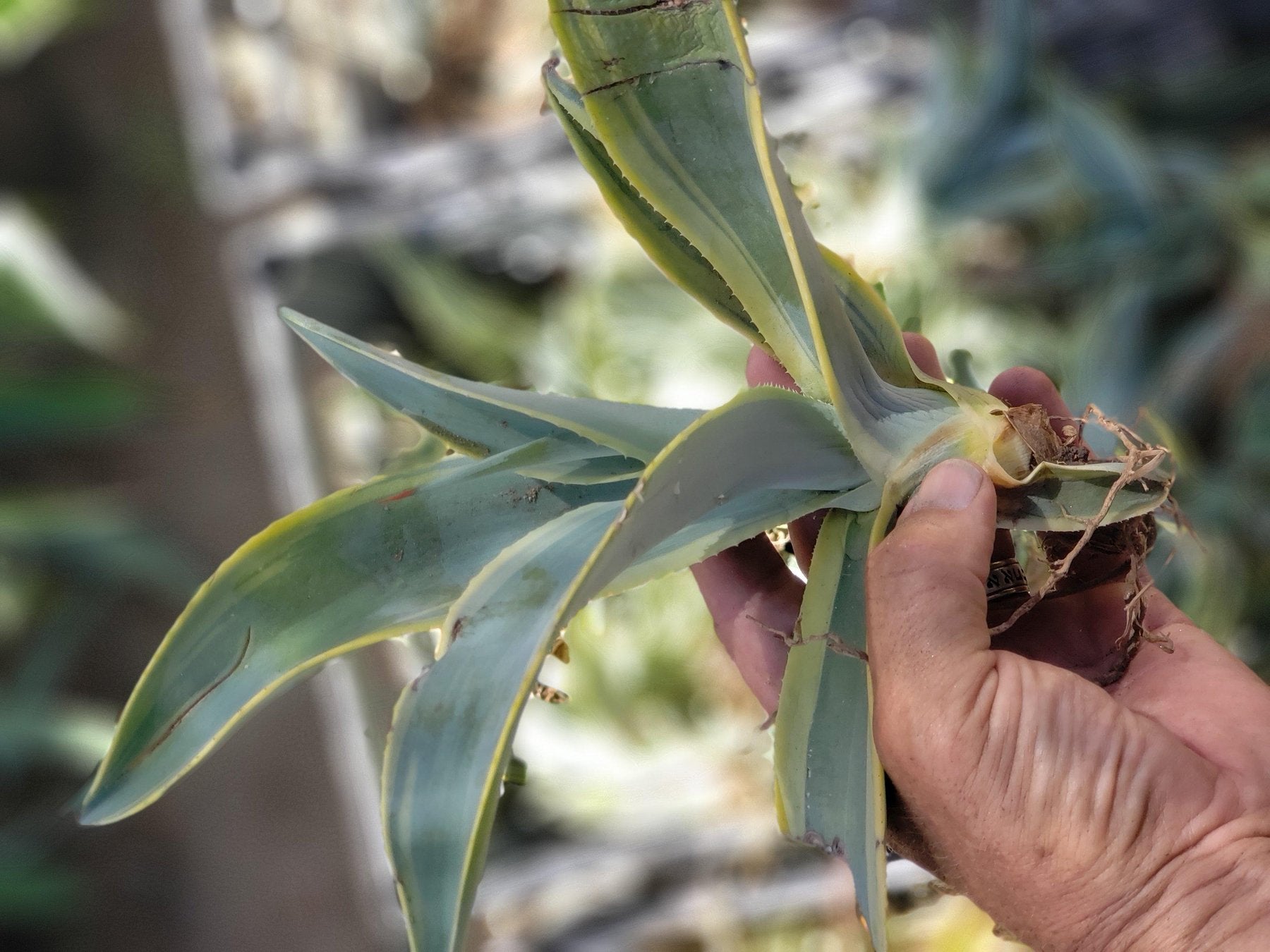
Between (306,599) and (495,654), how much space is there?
0.10 m

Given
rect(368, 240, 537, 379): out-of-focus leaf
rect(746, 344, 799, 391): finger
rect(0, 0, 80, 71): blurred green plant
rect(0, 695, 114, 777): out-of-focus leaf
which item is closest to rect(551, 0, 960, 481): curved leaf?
rect(746, 344, 799, 391): finger

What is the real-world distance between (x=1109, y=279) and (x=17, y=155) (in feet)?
6.83

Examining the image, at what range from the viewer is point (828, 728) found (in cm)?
47

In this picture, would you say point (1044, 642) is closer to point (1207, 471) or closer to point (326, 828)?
point (1207, 471)

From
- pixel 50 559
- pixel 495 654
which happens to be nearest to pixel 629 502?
pixel 495 654

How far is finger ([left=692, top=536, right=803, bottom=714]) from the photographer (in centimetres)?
61

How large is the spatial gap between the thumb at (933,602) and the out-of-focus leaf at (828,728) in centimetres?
3

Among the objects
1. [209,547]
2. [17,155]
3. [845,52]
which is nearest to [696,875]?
[845,52]

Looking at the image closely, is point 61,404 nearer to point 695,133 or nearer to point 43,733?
point 43,733

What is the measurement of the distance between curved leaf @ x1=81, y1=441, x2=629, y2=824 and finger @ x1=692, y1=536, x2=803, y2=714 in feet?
0.62

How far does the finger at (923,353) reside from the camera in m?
0.62

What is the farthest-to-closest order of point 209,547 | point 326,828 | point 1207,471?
1. point 209,547
2. point 326,828
3. point 1207,471

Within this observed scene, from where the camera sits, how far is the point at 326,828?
1838 millimetres

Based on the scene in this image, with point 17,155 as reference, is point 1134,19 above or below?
below
